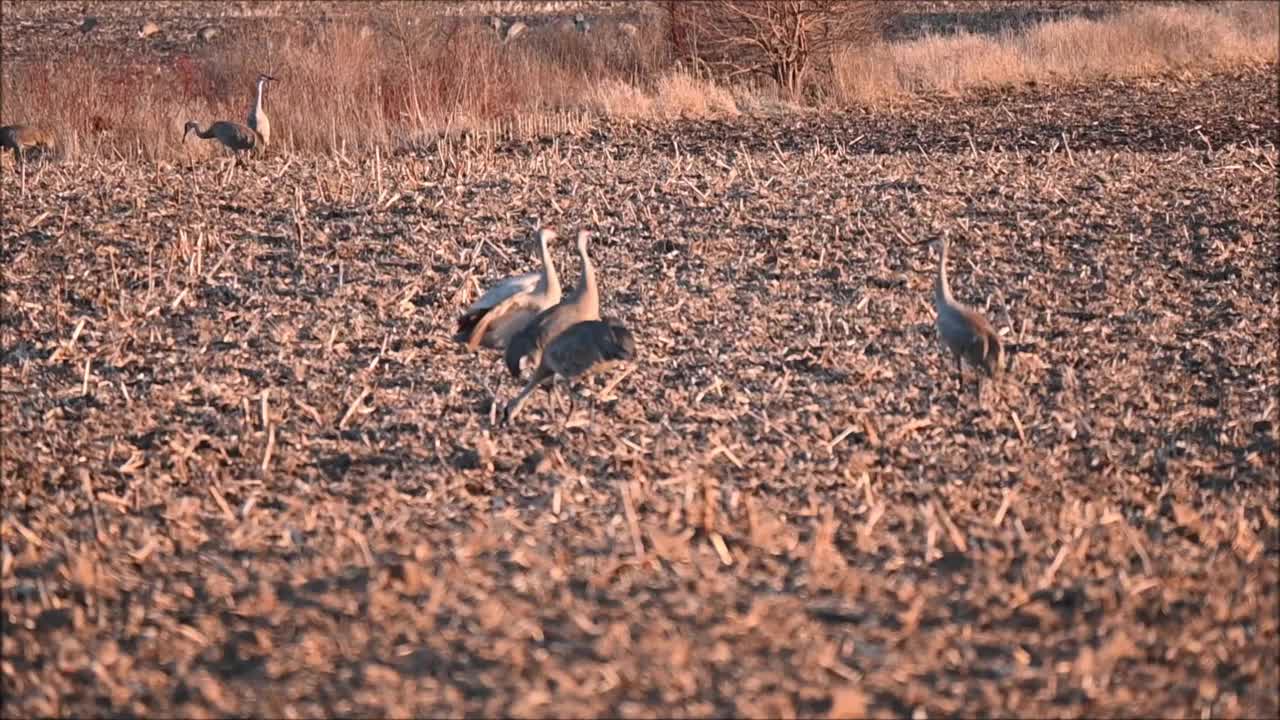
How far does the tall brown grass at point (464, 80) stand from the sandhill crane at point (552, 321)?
19.0 feet

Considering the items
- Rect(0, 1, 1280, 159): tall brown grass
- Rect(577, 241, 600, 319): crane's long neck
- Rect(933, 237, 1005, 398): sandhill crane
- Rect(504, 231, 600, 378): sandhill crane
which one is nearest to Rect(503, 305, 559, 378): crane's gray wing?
Rect(504, 231, 600, 378): sandhill crane

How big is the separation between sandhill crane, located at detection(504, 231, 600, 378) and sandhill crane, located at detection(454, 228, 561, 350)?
127 millimetres

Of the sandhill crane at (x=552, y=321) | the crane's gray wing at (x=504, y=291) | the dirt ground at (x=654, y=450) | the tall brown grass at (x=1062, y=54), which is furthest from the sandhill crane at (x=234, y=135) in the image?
the tall brown grass at (x=1062, y=54)

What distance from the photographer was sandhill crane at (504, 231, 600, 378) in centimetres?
691

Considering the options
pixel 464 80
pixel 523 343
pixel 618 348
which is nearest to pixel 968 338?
pixel 618 348

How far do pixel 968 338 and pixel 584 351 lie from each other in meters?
1.66

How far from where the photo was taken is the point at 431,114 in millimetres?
14258

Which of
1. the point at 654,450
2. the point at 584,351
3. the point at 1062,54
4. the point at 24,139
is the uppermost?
the point at 24,139

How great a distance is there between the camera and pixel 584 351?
261 inches

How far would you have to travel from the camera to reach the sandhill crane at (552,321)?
6.91 meters

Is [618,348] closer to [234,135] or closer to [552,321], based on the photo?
[552,321]

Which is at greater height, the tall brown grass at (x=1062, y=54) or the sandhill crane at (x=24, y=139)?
the sandhill crane at (x=24, y=139)

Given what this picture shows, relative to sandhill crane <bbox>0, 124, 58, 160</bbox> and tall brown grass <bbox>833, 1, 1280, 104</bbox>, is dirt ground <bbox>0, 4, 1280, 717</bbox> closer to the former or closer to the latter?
sandhill crane <bbox>0, 124, 58, 160</bbox>

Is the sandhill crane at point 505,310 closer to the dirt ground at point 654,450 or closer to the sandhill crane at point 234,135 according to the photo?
the dirt ground at point 654,450
